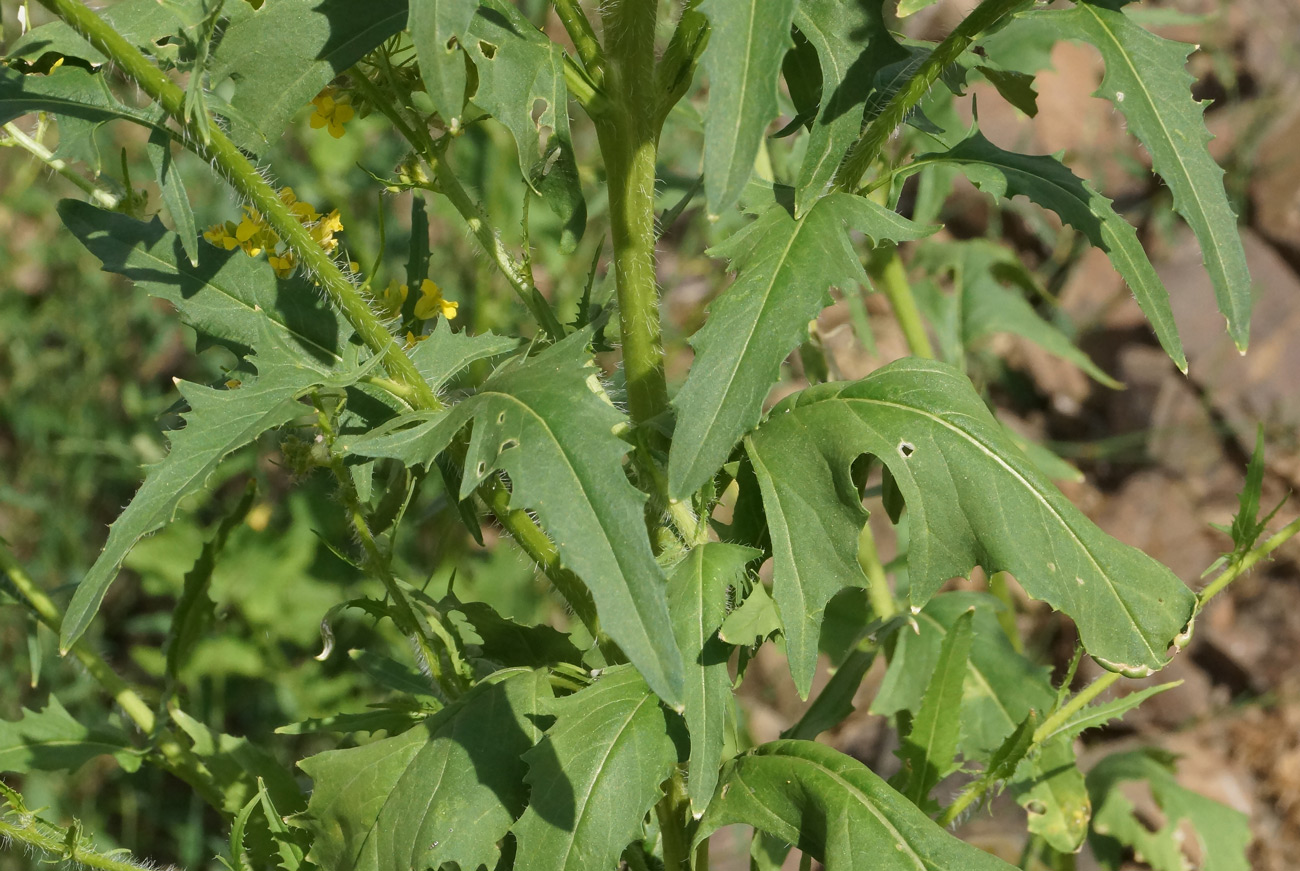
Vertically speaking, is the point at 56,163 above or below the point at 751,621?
above

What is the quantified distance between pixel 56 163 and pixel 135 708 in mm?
931

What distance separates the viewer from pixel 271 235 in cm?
162

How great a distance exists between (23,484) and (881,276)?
131 inches

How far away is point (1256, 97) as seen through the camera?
4.98 meters

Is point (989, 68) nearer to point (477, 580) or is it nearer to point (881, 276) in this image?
point (881, 276)

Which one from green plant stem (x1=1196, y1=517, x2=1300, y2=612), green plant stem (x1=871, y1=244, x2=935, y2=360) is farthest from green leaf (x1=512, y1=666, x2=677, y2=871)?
green plant stem (x1=871, y1=244, x2=935, y2=360)

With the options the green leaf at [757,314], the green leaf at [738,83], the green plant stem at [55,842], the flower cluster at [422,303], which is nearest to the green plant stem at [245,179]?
the flower cluster at [422,303]

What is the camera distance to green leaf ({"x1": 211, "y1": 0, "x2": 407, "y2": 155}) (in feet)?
4.24

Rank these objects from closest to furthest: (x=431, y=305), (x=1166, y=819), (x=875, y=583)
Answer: (x=431, y=305)
(x=875, y=583)
(x=1166, y=819)

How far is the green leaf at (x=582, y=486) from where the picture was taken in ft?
3.59

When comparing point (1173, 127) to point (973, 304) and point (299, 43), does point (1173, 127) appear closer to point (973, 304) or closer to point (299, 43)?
point (299, 43)

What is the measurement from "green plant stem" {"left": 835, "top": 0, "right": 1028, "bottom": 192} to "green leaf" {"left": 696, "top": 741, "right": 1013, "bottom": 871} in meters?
0.72

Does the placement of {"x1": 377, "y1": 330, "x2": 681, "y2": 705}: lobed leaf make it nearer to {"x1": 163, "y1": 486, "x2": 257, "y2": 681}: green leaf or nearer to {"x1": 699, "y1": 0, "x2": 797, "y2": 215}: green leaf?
{"x1": 699, "y1": 0, "x2": 797, "y2": 215}: green leaf

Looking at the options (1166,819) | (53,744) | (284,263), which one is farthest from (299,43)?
(1166,819)
